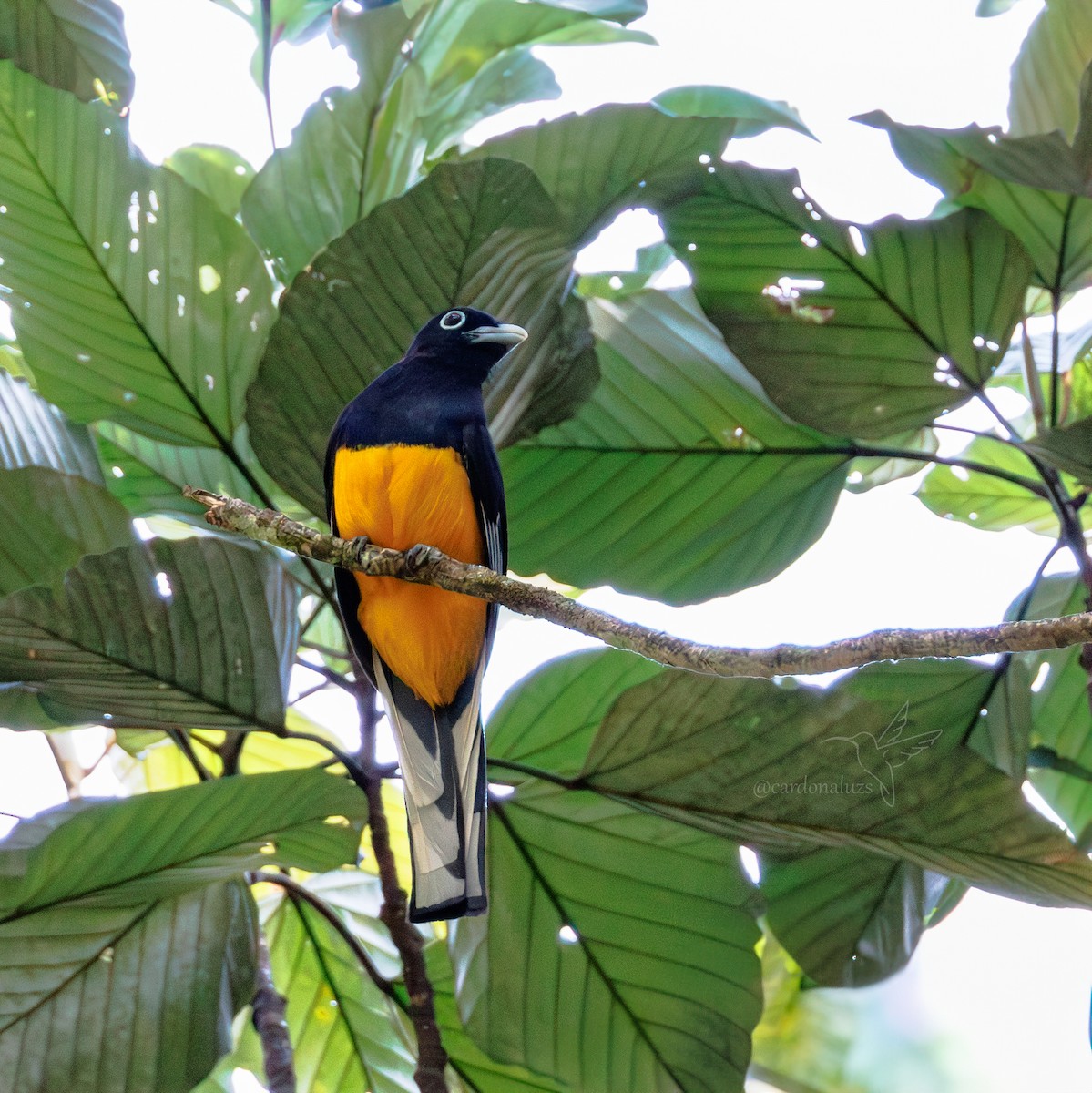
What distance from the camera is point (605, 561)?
6.42ft

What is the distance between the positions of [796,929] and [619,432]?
0.84 metres

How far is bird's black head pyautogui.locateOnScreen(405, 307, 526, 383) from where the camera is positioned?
5.62ft

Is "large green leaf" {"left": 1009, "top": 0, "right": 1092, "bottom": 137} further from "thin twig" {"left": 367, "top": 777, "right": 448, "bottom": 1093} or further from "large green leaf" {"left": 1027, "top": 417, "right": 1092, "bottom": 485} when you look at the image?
"thin twig" {"left": 367, "top": 777, "right": 448, "bottom": 1093}

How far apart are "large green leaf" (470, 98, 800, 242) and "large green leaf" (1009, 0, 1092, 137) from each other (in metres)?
0.77

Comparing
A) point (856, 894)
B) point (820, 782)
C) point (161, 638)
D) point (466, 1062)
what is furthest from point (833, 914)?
point (161, 638)

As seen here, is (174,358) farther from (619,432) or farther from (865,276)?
(865,276)

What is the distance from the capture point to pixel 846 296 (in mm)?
1922

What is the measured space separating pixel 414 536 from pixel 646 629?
0.68 metres

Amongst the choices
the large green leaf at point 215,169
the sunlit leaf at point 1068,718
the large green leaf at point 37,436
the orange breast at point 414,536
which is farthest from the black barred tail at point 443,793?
the large green leaf at point 215,169

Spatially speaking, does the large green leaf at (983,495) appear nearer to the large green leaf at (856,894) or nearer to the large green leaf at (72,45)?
the large green leaf at (856,894)

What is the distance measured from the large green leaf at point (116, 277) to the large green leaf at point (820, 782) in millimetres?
844

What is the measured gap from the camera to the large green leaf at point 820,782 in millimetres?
1559

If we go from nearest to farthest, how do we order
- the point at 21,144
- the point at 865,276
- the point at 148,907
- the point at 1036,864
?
the point at 1036,864
the point at 148,907
the point at 21,144
the point at 865,276

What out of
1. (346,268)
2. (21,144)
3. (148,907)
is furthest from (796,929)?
(21,144)
